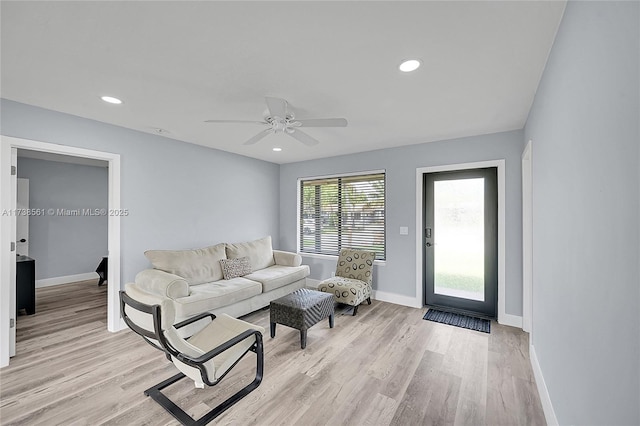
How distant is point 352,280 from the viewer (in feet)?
13.8

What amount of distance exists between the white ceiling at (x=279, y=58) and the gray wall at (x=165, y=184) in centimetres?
23

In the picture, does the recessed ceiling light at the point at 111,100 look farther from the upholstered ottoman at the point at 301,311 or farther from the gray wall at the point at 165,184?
the upholstered ottoman at the point at 301,311

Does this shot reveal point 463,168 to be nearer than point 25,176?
Yes

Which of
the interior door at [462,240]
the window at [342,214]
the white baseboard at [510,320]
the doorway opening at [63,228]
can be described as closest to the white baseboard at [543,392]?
the white baseboard at [510,320]

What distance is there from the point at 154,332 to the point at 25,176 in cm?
567

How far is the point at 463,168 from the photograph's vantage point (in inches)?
152

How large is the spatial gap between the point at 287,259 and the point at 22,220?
4927mm

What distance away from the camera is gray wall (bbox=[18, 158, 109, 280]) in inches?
206

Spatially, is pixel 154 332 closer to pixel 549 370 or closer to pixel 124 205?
pixel 124 205

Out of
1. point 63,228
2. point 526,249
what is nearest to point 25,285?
point 63,228

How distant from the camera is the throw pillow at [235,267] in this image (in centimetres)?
404

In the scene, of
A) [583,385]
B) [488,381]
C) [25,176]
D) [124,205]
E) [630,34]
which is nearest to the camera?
[630,34]

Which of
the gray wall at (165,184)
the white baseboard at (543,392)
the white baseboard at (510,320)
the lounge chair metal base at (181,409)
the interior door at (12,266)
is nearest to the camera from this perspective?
the white baseboard at (543,392)

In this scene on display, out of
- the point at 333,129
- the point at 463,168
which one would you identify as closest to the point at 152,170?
the point at 333,129
